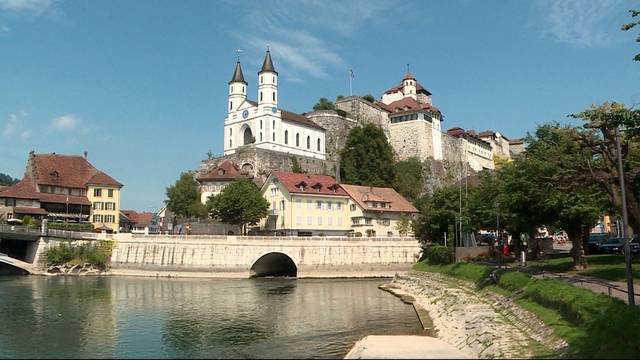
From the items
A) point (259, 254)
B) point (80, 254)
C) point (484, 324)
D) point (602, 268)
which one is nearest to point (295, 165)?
point (259, 254)

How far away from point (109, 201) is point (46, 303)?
50.9m

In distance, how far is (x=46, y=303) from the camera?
1741 inches

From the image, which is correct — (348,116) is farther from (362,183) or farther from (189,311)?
(189,311)

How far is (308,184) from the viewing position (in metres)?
85.7

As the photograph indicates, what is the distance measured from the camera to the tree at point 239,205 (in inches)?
3132

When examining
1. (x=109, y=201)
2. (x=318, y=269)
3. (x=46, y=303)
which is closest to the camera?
(x=46, y=303)

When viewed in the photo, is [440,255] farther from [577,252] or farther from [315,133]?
[315,133]

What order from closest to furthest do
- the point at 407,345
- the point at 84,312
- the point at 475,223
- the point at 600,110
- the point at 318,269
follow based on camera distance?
the point at 407,345 < the point at 600,110 < the point at 84,312 < the point at 475,223 < the point at 318,269

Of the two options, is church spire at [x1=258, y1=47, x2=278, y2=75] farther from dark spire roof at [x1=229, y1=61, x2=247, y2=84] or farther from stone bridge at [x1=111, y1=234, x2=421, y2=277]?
stone bridge at [x1=111, y1=234, x2=421, y2=277]

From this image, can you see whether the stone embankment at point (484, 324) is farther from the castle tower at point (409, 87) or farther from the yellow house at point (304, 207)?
the castle tower at point (409, 87)

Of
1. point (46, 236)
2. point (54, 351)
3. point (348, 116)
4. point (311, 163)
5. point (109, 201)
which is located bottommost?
point (54, 351)

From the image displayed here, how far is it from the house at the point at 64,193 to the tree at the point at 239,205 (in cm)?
2164

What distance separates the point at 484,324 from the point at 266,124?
90.8 m

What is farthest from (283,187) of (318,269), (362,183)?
(362,183)
